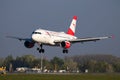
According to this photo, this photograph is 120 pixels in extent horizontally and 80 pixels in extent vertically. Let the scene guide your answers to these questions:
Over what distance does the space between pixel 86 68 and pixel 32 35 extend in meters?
42.9

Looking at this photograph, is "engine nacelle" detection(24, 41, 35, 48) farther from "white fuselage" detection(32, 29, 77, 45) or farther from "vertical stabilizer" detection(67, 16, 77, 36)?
"vertical stabilizer" detection(67, 16, 77, 36)

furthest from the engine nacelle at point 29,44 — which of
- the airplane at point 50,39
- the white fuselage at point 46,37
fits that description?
the white fuselage at point 46,37

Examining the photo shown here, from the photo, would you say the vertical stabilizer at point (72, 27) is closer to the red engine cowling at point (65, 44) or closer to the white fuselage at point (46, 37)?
the white fuselage at point (46, 37)

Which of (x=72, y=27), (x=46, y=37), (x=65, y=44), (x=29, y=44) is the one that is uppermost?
(x=72, y=27)

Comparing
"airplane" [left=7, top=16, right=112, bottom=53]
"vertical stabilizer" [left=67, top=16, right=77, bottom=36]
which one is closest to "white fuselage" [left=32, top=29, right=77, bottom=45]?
"airplane" [left=7, top=16, right=112, bottom=53]

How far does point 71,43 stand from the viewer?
109125 millimetres

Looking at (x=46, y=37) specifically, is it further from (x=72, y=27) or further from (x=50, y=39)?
(x=72, y=27)

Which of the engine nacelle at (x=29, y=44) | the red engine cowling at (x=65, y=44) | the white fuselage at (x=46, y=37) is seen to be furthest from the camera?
the red engine cowling at (x=65, y=44)

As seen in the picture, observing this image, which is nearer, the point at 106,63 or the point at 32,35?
the point at 32,35

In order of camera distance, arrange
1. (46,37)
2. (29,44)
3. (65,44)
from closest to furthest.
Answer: (46,37)
(29,44)
(65,44)

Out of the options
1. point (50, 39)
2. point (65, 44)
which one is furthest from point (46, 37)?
point (65, 44)

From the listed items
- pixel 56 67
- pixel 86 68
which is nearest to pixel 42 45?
pixel 86 68

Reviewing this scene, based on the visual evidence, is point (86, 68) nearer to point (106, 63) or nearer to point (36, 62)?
point (106, 63)

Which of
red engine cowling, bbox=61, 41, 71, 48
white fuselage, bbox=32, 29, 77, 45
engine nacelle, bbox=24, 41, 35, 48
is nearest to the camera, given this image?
white fuselage, bbox=32, 29, 77, 45
